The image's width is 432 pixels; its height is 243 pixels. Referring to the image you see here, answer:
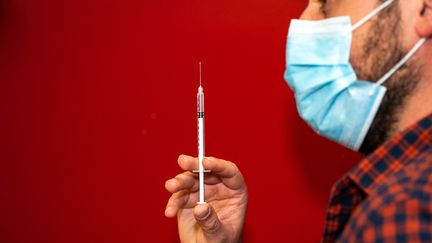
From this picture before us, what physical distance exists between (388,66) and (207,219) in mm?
487

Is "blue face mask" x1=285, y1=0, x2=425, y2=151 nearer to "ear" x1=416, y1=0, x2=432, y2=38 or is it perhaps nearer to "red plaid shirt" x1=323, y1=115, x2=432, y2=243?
"ear" x1=416, y1=0, x2=432, y2=38

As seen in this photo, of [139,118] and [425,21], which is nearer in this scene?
[425,21]

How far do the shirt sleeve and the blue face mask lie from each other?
0.35 meters

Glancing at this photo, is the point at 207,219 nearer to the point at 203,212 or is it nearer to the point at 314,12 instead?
the point at 203,212

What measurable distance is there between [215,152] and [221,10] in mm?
367

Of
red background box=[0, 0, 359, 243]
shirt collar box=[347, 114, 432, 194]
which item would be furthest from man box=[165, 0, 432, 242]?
red background box=[0, 0, 359, 243]

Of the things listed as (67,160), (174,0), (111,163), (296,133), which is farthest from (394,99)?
(67,160)

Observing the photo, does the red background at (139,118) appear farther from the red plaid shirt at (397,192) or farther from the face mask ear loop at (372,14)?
the red plaid shirt at (397,192)

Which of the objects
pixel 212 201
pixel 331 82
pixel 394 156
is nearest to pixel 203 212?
pixel 212 201

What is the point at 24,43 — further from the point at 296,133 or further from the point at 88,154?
the point at 296,133

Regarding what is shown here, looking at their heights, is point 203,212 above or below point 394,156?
below

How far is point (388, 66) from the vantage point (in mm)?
823

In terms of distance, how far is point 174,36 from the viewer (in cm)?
134

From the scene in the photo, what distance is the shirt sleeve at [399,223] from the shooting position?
51 centimetres
